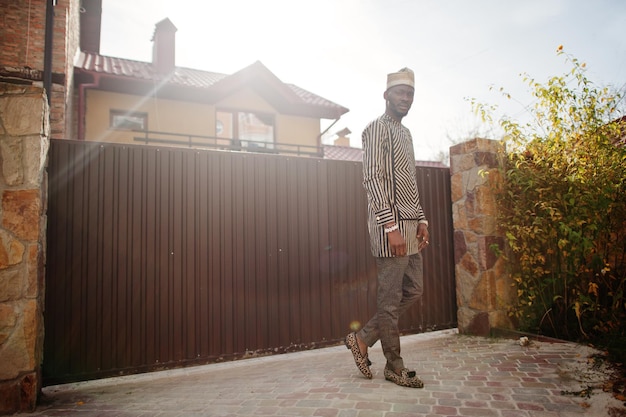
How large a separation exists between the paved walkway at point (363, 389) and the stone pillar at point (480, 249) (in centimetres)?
48

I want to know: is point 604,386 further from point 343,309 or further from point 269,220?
point 269,220

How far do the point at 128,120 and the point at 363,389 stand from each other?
437 inches

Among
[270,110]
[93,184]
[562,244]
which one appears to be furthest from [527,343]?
[270,110]

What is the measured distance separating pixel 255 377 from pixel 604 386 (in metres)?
2.37

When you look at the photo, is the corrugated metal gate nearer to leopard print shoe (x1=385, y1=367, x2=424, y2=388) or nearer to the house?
leopard print shoe (x1=385, y1=367, x2=424, y2=388)

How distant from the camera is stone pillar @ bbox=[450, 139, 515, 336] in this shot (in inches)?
161

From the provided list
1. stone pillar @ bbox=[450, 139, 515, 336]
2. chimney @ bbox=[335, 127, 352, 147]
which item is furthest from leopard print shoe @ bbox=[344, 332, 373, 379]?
chimney @ bbox=[335, 127, 352, 147]

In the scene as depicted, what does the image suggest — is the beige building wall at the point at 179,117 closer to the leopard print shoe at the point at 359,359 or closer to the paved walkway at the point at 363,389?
the paved walkway at the point at 363,389

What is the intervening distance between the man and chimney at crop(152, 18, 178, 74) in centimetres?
1197

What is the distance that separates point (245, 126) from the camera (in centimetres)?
1309

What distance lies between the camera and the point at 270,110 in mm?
13375

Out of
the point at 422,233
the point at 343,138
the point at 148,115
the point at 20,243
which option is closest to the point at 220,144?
the point at 148,115

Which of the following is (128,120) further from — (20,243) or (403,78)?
(403,78)

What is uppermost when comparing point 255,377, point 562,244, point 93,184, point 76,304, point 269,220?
point 93,184
